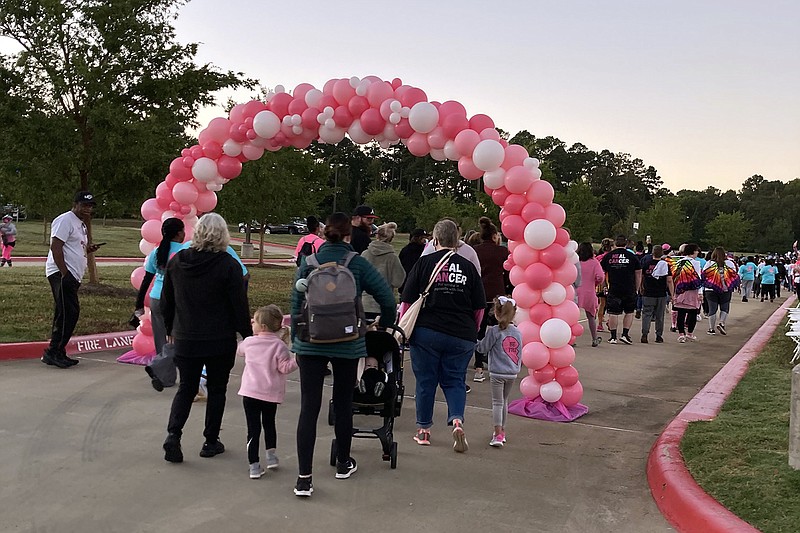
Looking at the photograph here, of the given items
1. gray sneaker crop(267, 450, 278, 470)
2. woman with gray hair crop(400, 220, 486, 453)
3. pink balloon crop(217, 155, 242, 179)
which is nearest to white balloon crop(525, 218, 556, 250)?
woman with gray hair crop(400, 220, 486, 453)

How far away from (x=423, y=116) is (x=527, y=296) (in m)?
2.28

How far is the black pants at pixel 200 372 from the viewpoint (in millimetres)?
5449

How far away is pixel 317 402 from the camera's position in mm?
5086

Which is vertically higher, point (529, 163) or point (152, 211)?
point (529, 163)

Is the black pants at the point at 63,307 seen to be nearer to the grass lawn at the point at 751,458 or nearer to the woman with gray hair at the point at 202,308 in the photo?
the woman with gray hair at the point at 202,308

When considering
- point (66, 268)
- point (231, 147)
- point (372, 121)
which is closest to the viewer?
point (66, 268)

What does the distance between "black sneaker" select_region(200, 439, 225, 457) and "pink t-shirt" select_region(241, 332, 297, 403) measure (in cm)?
68

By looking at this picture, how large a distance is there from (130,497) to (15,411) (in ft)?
8.80

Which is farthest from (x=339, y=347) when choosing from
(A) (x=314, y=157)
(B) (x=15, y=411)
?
(A) (x=314, y=157)

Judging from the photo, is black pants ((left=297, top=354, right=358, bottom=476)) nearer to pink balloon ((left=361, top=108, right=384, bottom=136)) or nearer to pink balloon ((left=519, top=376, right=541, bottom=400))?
pink balloon ((left=519, top=376, right=541, bottom=400))

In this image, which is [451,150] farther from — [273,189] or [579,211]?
[579,211]

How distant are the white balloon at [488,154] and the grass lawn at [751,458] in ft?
10.8

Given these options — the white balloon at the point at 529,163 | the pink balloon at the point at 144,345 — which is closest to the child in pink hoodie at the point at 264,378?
the white balloon at the point at 529,163

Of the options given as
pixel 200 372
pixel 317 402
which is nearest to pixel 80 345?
pixel 200 372
